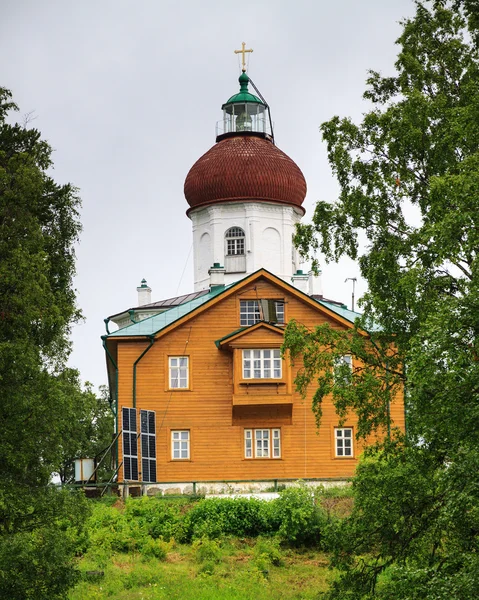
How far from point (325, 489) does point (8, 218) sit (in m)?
15.4

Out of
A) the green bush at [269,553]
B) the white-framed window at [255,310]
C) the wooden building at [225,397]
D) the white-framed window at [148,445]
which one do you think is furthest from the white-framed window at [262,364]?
the green bush at [269,553]

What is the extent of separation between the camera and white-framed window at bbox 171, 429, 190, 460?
4084 centimetres

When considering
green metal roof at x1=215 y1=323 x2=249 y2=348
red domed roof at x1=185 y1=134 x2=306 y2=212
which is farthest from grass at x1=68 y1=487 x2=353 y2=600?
red domed roof at x1=185 y1=134 x2=306 y2=212

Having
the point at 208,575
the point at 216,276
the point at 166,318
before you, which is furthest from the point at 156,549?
the point at 216,276

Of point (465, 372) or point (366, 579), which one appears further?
point (366, 579)

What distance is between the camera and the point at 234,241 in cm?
5512

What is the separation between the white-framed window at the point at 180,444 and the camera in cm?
4084

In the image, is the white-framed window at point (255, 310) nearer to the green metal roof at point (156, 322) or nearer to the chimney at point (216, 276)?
the green metal roof at point (156, 322)

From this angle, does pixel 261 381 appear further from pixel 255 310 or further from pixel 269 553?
pixel 269 553

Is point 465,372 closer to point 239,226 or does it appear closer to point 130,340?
point 130,340

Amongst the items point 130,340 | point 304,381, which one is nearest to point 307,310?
point 130,340

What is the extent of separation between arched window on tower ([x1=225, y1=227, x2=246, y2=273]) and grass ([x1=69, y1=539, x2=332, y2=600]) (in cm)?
2403

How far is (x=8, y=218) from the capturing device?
2575cm

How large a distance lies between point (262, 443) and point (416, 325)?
1686cm
